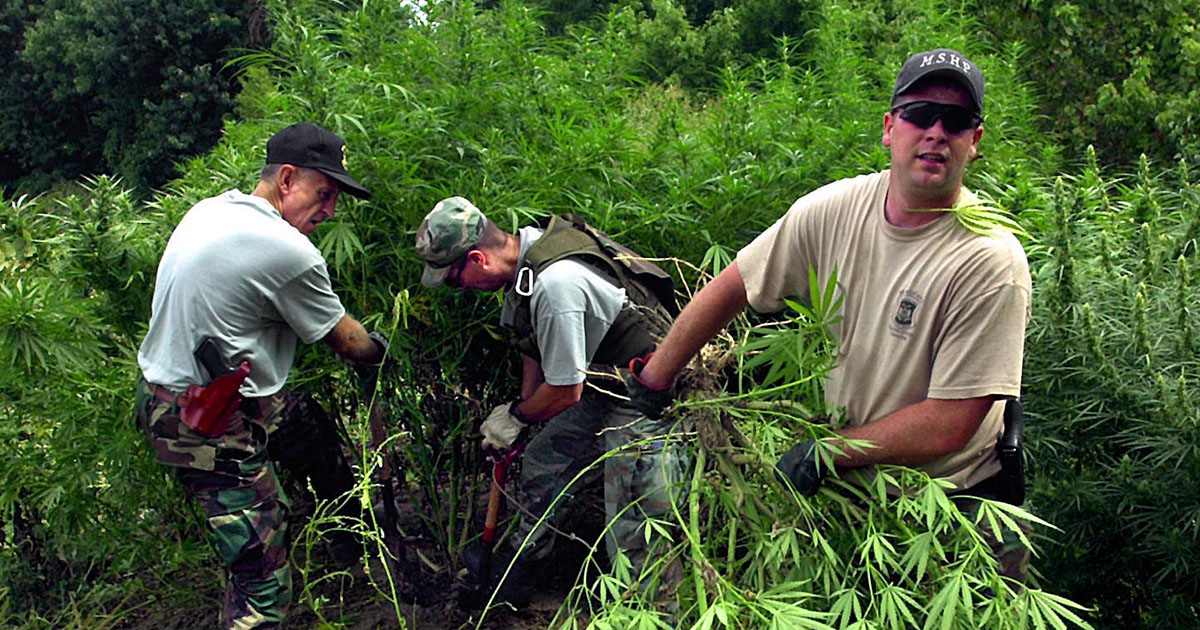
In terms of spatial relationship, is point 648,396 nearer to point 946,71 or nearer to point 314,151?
point 946,71

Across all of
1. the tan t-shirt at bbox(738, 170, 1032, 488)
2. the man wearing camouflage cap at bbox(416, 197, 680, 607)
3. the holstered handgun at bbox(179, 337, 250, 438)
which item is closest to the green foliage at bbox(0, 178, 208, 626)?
the holstered handgun at bbox(179, 337, 250, 438)

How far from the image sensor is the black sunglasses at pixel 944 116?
2.15 m

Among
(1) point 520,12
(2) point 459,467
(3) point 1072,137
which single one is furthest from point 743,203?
(3) point 1072,137

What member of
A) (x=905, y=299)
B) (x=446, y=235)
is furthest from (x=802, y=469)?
(x=446, y=235)

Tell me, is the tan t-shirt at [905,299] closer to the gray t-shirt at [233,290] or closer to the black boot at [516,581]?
the gray t-shirt at [233,290]

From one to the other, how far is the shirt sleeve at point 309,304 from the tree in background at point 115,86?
70.5 feet

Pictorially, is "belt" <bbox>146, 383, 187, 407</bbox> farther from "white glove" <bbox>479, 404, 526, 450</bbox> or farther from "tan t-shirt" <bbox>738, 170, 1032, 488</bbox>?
"tan t-shirt" <bbox>738, 170, 1032, 488</bbox>

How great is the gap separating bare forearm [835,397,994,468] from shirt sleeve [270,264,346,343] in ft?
5.95

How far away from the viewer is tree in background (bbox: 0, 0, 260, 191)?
80.6ft

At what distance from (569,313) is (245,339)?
1005 mm

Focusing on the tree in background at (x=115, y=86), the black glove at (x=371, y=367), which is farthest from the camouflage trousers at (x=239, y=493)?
the tree in background at (x=115, y=86)

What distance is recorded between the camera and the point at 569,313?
3303 millimetres

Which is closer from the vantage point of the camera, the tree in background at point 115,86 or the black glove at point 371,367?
the black glove at point 371,367

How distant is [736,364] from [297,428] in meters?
1.87
